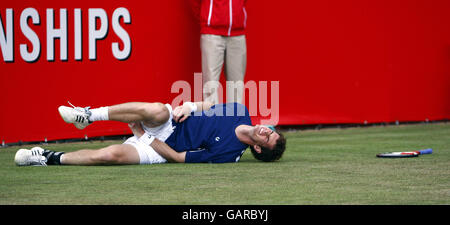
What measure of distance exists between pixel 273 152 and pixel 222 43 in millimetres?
2670

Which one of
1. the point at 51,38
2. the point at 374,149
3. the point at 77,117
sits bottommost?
the point at 374,149

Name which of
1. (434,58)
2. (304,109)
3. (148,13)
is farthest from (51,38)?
(434,58)

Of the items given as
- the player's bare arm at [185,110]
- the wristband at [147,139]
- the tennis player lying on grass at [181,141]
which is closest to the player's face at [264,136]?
the tennis player lying on grass at [181,141]

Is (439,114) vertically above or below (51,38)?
below

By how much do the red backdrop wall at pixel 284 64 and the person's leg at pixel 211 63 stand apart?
13.9 inches

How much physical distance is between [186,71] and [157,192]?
4.24m

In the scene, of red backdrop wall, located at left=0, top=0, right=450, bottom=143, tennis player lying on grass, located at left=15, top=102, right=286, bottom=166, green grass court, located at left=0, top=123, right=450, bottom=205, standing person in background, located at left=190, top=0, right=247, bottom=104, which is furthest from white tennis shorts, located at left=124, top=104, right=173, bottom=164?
standing person in background, located at left=190, top=0, right=247, bottom=104

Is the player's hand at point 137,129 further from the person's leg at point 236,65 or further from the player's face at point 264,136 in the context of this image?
the person's leg at point 236,65

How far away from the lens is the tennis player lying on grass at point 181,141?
6645 mm

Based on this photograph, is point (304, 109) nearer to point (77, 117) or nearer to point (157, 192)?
point (77, 117)

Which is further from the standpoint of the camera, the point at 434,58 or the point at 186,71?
the point at 434,58

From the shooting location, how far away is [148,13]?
30.1 feet

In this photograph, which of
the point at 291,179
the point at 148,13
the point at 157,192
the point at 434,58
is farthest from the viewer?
the point at 434,58
